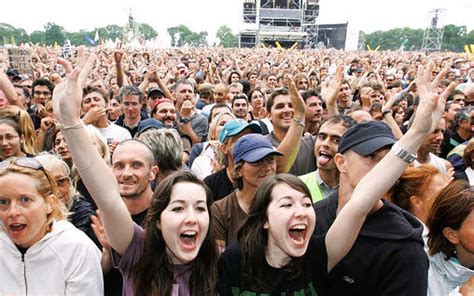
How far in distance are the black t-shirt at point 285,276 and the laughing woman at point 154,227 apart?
8 centimetres

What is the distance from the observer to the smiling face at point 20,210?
2115 millimetres

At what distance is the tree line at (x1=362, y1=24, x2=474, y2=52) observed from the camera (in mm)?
83881

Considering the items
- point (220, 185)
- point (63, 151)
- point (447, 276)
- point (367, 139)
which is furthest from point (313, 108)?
point (447, 276)

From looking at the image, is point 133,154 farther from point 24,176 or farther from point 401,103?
Result: point 401,103

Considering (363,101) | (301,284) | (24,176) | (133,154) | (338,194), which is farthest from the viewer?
(363,101)

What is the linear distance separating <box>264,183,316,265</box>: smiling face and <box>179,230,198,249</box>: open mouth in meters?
0.36

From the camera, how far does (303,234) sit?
213 cm

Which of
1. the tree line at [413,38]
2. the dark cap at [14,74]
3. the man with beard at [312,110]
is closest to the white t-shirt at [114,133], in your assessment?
the man with beard at [312,110]

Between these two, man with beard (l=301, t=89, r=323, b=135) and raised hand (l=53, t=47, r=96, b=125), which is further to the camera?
man with beard (l=301, t=89, r=323, b=135)

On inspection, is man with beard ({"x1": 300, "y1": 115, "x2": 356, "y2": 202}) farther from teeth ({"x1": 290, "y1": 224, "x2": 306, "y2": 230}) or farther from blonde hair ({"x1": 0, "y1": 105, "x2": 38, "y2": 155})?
blonde hair ({"x1": 0, "y1": 105, "x2": 38, "y2": 155})

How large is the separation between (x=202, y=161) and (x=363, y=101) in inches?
152

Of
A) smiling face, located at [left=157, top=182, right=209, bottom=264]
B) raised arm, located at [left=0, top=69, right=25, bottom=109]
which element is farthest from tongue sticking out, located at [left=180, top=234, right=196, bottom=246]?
raised arm, located at [left=0, top=69, right=25, bottom=109]

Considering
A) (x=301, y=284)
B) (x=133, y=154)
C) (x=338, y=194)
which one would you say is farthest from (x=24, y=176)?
(x=338, y=194)

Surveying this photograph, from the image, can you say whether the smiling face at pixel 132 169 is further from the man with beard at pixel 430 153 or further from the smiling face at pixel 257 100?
the smiling face at pixel 257 100
